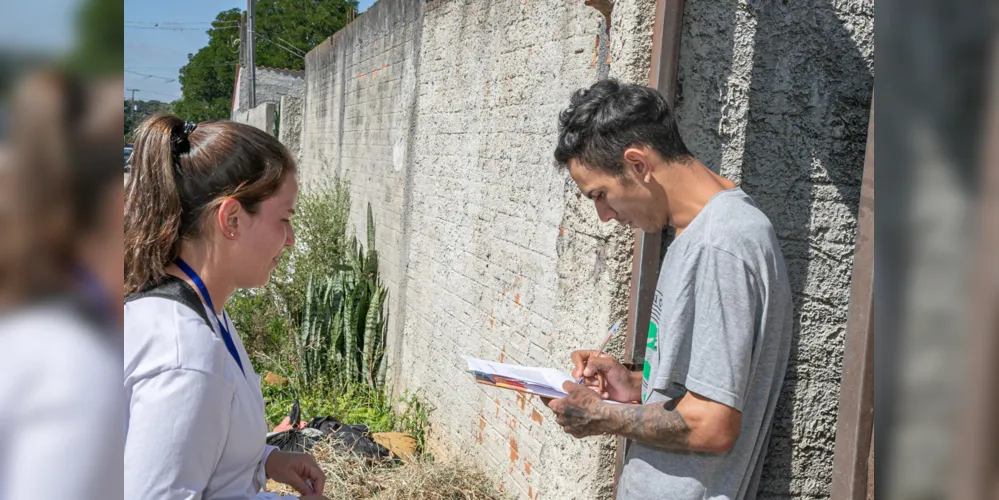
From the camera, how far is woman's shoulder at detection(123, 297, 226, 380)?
144 centimetres

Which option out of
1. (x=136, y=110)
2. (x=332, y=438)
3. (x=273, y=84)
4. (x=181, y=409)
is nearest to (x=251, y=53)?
(x=273, y=84)

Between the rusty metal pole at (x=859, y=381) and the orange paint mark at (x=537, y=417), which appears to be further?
the orange paint mark at (x=537, y=417)

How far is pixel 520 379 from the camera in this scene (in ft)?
7.47

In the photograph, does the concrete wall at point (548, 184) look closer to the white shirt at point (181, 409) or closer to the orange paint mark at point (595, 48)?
the orange paint mark at point (595, 48)

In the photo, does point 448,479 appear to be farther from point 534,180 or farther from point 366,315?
point 366,315

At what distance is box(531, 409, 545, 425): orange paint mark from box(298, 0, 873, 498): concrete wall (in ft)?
0.11

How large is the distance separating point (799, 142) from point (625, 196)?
2.61 feet

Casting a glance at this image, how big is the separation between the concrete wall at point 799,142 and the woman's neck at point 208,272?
150cm

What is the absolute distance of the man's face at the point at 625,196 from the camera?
2.09m

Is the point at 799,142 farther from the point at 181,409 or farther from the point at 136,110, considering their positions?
the point at 136,110
